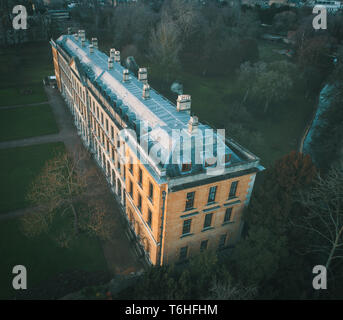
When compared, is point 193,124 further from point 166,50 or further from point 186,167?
point 166,50

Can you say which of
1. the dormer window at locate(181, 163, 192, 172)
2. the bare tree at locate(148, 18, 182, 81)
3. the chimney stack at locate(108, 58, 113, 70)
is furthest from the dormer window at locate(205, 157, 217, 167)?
the bare tree at locate(148, 18, 182, 81)

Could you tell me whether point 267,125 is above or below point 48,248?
above

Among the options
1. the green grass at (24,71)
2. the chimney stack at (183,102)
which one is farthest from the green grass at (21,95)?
the chimney stack at (183,102)

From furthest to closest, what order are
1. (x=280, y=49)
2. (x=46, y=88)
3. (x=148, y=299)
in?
(x=280, y=49) < (x=46, y=88) < (x=148, y=299)

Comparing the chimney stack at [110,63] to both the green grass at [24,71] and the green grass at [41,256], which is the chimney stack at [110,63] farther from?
the green grass at [24,71]

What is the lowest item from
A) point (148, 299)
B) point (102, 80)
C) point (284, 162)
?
point (148, 299)

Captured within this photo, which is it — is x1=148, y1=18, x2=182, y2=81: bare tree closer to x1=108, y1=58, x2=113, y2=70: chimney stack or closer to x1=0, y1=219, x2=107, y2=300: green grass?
x1=108, y1=58, x2=113, y2=70: chimney stack

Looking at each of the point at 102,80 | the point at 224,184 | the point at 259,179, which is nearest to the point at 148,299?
the point at 224,184

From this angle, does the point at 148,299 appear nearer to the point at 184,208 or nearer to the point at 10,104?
the point at 184,208
